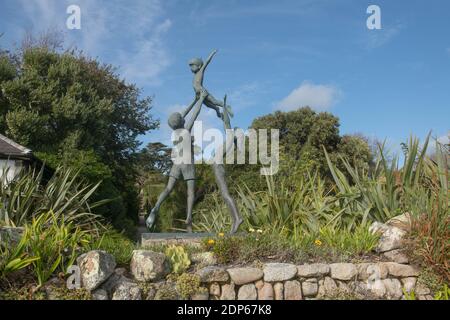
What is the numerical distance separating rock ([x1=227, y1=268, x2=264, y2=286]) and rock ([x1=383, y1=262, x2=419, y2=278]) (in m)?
1.70

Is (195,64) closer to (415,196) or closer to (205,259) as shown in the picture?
(205,259)

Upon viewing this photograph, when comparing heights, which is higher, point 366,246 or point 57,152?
point 57,152

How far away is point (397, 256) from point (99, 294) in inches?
145

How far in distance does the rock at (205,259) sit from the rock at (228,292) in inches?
16.4

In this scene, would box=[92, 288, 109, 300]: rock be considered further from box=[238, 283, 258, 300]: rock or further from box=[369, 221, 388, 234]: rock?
box=[369, 221, 388, 234]: rock

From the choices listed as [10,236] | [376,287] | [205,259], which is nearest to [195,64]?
[205,259]

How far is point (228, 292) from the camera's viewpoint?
4879mm

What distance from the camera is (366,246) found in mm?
5879

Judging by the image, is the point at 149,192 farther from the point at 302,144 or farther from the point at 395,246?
the point at 395,246

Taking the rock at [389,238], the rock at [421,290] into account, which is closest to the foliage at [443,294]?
the rock at [421,290]

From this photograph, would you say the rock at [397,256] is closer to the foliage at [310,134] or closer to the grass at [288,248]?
the grass at [288,248]

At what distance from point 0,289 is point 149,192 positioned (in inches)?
652

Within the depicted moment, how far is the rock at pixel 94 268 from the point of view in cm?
432
